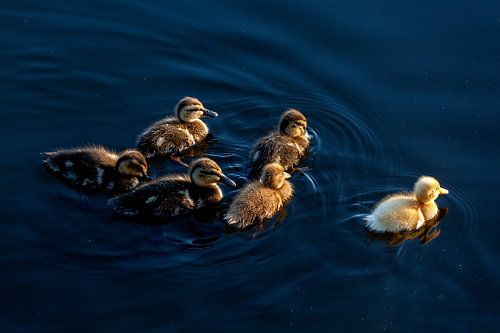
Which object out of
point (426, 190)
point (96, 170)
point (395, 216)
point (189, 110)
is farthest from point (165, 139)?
point (426, 190)

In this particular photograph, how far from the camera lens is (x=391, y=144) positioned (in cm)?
783

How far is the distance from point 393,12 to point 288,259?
3.66 meters

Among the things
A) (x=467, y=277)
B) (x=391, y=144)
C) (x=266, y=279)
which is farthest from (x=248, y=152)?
(x=467, y=277)

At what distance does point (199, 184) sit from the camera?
712 centimetres

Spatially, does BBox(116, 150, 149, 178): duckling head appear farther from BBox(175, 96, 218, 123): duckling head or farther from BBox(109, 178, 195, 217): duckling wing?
BBox(175, 96, 218, 123): duckling head

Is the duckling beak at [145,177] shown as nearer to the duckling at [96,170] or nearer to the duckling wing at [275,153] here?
the duckling at [96,170]

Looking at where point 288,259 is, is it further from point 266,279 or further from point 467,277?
point 467,277

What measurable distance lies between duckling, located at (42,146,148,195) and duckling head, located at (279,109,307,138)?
1298 mm

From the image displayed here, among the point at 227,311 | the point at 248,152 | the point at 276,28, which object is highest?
the point at 276,28

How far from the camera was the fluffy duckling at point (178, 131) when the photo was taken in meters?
7.64

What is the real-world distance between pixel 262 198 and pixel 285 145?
834 millimetres

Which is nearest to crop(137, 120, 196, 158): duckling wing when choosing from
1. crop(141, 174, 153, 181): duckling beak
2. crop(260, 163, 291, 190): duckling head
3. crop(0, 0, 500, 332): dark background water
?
crop(0, 0, 500, 332): dark background water

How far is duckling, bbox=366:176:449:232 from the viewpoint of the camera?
6.75 metres

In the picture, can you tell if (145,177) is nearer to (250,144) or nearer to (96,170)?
(96,170)
